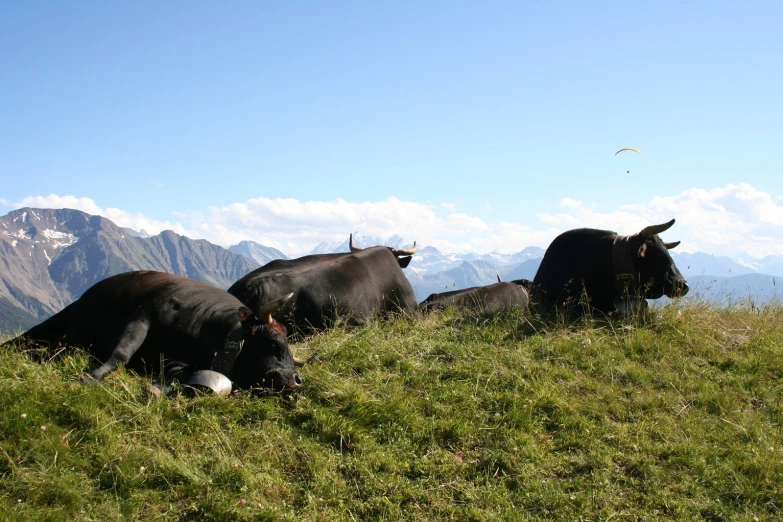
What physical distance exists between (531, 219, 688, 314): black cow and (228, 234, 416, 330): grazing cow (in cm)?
285

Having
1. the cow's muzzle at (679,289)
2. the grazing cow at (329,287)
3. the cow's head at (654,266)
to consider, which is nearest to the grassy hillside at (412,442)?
the grazing cow at (329,287)

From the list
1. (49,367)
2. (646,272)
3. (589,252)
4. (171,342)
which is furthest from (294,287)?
(646,272)

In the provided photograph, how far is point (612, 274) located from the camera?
11.5 meters

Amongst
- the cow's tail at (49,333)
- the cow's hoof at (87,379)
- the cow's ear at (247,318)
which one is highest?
the cow's ear at (247,318)

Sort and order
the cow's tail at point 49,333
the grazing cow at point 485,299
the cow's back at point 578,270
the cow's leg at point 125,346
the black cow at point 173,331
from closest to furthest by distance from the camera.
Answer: the cow's leg at point 125,346 → the black cow at point 173,331 → the cow's tail at point 49,333 → the cow's back at point 578,270 → the grazing cow at point 485,299

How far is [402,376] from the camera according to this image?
7.63 m

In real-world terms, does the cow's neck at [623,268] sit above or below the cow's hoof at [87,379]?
above

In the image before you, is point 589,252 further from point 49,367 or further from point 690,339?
point 49,367

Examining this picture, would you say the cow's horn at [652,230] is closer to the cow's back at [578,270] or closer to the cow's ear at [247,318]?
the cow's back at [578,270]

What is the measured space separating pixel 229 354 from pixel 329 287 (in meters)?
3.41

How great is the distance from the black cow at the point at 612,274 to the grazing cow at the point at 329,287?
285cm

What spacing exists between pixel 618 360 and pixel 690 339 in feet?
4.81

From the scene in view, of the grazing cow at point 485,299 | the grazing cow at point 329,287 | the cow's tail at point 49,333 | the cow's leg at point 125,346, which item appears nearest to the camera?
the cow's leg at point 125,346

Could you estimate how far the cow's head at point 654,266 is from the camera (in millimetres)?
11375
